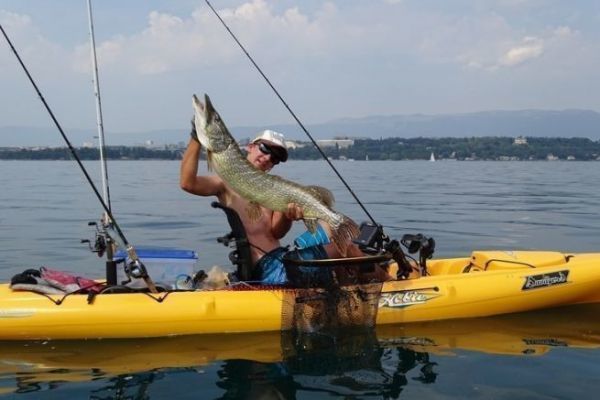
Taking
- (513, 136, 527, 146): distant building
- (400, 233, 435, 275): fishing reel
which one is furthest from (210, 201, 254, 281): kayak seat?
(513, 136, 527, 146): distant building

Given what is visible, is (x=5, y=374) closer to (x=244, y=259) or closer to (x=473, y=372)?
(x=244, y=259)

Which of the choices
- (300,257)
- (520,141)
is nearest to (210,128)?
(300,257)

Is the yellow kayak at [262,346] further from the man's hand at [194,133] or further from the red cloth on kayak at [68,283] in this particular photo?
the man's hand at [194,133]

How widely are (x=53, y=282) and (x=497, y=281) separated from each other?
15.9 feet

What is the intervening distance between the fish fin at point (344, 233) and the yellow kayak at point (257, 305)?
0.53 m

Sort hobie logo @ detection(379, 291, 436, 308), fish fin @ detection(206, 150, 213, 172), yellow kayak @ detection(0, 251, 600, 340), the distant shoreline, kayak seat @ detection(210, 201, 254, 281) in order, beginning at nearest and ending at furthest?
1. fish fin @ detection(206, 150, 213, 172)
2. yellow kayak @ detection(0, 251, 600, 340)
3. kayak seat @ detection(210, 201, 254, 281)
4. hobie logo @ detection(379, 291, 436, 308)
5. the distant shoreline

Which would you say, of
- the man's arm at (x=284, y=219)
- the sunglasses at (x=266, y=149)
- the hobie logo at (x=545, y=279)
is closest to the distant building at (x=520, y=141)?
the hobie logo at (x=545, y=279)

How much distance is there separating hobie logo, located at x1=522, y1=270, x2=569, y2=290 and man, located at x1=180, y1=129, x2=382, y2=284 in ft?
7.12

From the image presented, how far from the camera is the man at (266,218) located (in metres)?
6.40

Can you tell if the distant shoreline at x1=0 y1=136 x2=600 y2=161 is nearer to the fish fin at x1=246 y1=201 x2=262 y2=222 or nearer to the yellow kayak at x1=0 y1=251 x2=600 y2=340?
the yellow kayak at x1=0 y1=251 x2=600 y2=340

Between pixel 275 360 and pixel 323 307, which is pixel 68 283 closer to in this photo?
pixel 275 360

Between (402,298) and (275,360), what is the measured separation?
171cm

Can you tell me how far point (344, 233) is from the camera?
20.9 ft

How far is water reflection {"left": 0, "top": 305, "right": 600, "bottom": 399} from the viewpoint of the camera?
5469 millimetres
